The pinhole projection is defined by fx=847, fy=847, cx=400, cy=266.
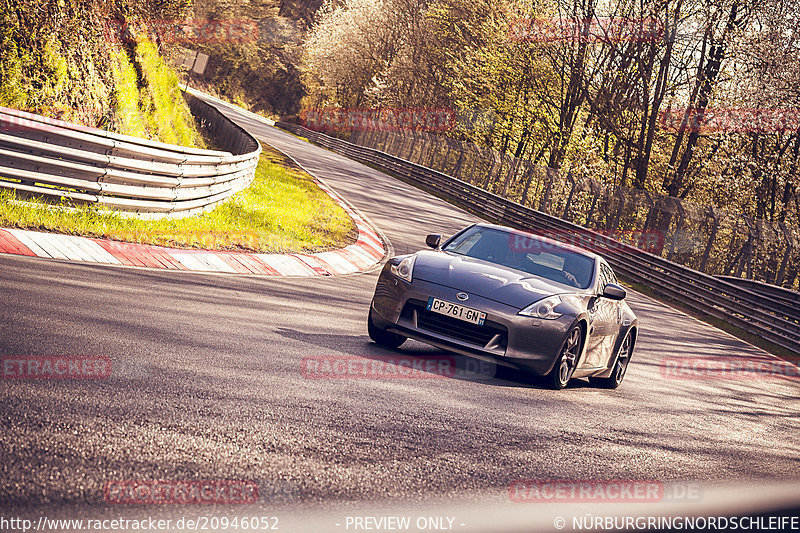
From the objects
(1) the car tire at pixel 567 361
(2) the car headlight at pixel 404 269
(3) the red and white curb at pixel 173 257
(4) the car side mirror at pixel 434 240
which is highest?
(4) the car side mirror at pixel 434 240

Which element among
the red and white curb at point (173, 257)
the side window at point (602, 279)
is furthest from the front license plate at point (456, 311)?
the red and white curb at point (173, 257)

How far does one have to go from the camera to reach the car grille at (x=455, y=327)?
24.6 feet

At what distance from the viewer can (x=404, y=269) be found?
26.4 feet

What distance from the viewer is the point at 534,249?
8.99 m

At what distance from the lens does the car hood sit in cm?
768

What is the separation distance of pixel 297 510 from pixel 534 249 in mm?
5803

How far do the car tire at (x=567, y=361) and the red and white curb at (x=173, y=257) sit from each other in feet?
16.9

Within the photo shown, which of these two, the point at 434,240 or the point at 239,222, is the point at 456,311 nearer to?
the point at 434,240

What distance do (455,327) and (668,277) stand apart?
19.2 meters

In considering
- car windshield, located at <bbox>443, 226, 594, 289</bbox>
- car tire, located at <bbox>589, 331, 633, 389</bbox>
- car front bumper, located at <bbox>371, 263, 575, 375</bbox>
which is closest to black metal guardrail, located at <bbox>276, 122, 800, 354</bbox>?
car tire, located at <bbox>589, 331, 633, 389</bbox>

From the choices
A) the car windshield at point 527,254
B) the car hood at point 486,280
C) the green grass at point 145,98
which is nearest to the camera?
the car hood at point 486,280

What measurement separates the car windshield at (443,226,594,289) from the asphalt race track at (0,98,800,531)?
1.14 metres

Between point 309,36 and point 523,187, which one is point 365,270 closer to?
point 523,187

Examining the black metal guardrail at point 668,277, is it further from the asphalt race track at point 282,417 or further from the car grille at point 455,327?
the car grille at point 455,327
